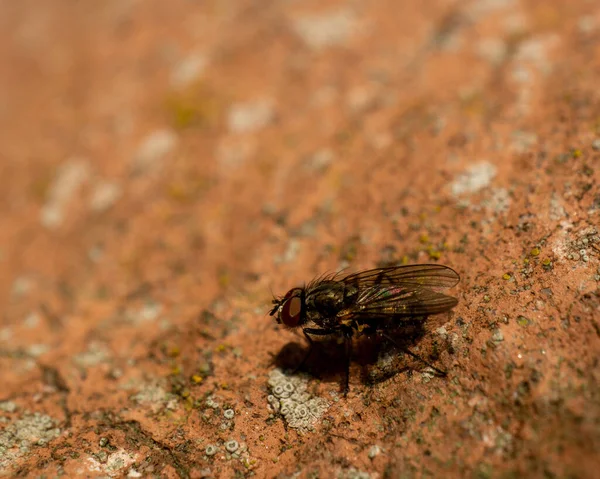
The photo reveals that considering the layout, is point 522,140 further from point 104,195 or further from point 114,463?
point 104,195

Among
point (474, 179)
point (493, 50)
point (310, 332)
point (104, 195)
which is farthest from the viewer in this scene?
point (104, 195)

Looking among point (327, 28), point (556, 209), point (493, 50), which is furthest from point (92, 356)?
point (493, 50)

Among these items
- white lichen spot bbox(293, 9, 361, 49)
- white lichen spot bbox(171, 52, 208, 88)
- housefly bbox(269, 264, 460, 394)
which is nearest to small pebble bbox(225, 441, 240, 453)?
housefly bbox(269, 264, 460, 394)

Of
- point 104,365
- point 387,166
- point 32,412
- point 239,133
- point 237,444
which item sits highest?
point 239,133

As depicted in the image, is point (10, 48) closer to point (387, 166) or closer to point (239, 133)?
point (239, 133)

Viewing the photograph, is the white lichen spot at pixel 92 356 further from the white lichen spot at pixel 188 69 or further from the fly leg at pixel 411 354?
the white lichen spot at pixel 188 69

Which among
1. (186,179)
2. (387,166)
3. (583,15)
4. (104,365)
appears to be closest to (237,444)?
(104,365)

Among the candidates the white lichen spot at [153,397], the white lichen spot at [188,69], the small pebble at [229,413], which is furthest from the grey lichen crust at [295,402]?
the white lichen spot at [188,69]
